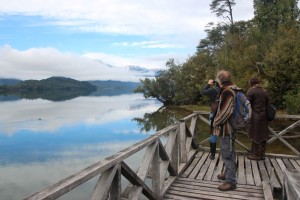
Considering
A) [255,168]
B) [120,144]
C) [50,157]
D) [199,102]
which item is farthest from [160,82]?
[255,168]

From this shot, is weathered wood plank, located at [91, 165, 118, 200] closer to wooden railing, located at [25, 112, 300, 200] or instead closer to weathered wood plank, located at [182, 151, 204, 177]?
wooden railing, located at [25, 112, 300, 200]

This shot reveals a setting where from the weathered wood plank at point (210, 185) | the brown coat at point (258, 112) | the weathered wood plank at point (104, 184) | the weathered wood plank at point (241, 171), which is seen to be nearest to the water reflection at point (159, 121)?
the weathered wood plank at point (241, 171)

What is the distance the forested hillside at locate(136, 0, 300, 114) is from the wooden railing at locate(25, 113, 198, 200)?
16.8 meters

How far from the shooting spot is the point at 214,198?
227 inches

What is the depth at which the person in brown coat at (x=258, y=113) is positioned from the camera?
8344 millimetres

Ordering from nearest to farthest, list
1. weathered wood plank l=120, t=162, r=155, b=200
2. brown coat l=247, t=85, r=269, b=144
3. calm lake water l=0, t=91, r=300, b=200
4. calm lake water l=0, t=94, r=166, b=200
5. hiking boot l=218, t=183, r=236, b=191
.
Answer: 1. weathered wood plank l=120, t=162, r=155, b=200
2. hiking boot l=218, t=183, r=236, b=191
3. brown coat l=247, t=85, r=269, b=144
4. calm lake water l=0, t=91, r=300, b=200
5. calm lake water l=0, t=94, r=166, b=200

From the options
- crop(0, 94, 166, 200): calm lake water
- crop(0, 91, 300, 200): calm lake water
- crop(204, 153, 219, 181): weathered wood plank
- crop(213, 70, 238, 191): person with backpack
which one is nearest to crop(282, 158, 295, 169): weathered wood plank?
crop(204, 153, 219, 181): weathered wood plank

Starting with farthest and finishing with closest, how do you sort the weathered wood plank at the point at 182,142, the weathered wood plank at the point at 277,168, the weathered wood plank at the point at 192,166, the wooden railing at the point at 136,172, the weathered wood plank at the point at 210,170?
the weathered wood plank at the point at 182,142 → the weathered wood plank at the point at 192,166 → the weathered wood plank at the point at 277,168 → the weathered wood plank at the point at 210,170 → the wooden railing at the point at 136,172

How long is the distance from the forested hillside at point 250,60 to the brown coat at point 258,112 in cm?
1442

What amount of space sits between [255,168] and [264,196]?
6.82 ft

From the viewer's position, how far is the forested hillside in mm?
26531

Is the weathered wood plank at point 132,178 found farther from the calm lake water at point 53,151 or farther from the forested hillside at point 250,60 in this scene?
the forested hillside at point 250,60

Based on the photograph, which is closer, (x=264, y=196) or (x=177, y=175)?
(x=264, y=196)

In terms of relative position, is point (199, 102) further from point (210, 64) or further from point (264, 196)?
point (264, 196)
